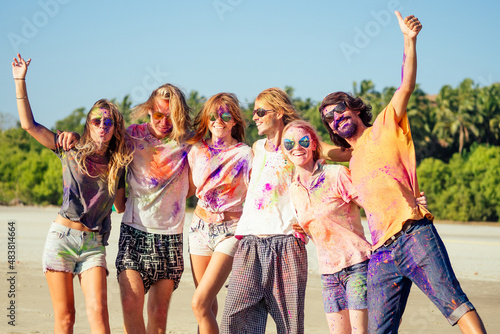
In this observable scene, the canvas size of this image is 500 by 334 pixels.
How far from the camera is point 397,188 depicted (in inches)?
170

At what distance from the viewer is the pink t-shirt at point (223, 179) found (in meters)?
5.49

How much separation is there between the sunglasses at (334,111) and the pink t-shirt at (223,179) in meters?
0.88

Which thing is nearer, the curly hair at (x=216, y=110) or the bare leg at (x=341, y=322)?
the bare leg at (x=341, y=322)

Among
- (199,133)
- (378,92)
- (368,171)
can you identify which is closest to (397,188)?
(368,171)

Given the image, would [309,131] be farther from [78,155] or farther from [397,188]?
[78,155]

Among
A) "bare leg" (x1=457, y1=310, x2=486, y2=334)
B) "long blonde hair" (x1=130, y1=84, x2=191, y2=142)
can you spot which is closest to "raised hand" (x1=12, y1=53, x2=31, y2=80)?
"long blonde hair" (x1=130, y1=84, x2=191, y2=142)

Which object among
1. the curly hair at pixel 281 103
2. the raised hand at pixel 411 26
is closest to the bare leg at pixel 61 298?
the curly hair at pixel 281 103

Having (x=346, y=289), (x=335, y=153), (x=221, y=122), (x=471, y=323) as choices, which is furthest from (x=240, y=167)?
(x=471, y=323)

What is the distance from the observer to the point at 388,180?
4.35 m

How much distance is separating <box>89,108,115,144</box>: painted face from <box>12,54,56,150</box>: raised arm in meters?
0.34

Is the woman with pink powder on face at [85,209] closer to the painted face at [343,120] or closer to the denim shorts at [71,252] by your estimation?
the denim shorts at [71,252]

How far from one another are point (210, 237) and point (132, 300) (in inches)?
33.1

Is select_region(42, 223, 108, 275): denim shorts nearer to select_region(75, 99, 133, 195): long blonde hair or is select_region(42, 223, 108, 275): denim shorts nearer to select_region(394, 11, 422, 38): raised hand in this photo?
select_region(75, 99, 133, 195): long blonde hair

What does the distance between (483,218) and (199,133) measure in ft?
112
